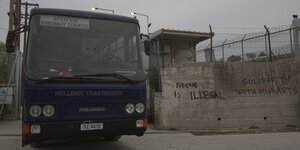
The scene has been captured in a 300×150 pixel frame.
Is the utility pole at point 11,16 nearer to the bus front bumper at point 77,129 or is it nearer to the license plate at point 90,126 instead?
the bus front bumper at point 77,129

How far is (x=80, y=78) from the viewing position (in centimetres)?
466

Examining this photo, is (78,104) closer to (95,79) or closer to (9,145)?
(95,79)

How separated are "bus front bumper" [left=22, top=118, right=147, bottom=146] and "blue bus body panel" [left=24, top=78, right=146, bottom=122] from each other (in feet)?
0.30

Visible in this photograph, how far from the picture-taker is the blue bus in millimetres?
4391

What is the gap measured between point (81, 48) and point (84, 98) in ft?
3.21

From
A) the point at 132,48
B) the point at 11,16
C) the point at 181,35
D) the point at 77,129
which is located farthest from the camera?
the point at 181,35

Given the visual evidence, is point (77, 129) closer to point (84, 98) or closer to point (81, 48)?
point (84, 98)

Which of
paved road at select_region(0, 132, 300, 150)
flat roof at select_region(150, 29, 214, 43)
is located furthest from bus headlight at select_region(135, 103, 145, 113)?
flat roof at select_region(150, 29, 214, 43)

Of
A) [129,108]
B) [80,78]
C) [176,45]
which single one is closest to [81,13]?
[80,78]

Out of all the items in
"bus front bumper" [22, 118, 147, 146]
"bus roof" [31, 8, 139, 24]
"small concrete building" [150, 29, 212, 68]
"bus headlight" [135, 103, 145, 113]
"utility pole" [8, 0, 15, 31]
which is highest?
"utility pole" [8, 0, 15, 31]

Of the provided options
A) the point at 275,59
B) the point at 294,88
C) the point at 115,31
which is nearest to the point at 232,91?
the point at 294,88

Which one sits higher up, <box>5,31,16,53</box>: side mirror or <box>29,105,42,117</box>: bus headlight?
<box>5,31,16,53</box>: side mirror

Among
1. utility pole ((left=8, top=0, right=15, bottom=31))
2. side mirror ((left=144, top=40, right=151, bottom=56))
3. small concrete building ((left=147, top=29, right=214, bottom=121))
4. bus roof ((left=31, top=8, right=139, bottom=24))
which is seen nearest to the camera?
bus roof ((left=31, top=8, right=139, bottom=24))

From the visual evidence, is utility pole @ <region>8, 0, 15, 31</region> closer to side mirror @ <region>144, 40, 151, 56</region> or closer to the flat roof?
the flat roof
